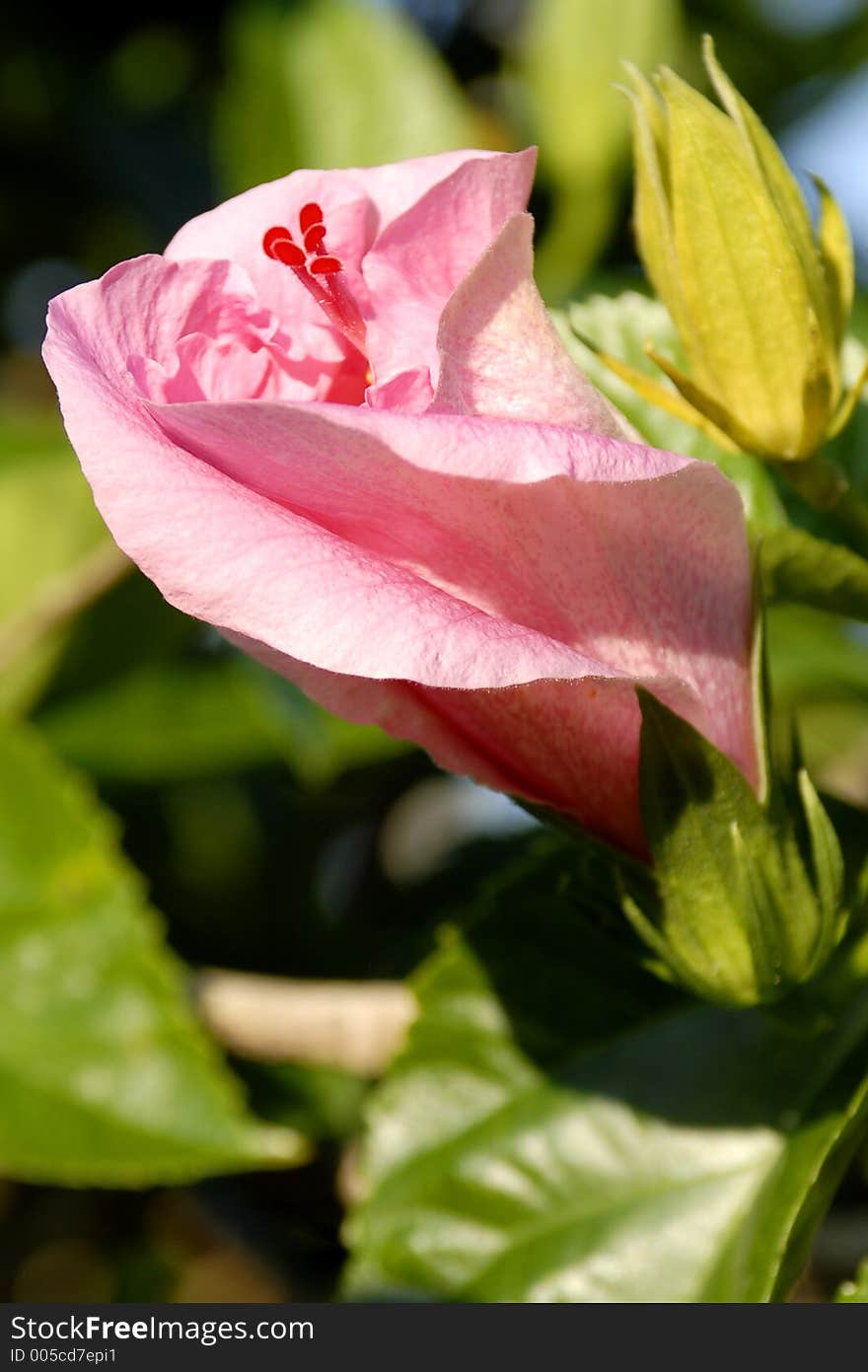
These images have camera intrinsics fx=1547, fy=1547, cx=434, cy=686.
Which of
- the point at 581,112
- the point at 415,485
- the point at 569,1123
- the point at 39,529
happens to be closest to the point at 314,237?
the point at 415,485

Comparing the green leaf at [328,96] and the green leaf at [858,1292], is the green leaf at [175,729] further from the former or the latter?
the green leaf at [858,1292]

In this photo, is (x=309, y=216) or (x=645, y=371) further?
(x=645, y=371)

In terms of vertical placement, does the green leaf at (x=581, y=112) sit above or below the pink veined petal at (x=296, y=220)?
below

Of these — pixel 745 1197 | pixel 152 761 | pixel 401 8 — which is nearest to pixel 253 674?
pixel 152 761

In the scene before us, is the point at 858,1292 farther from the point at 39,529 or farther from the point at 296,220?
the point at 39,529

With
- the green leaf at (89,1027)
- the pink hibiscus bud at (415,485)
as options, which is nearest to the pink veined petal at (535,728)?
the pink hibiscus bud at (415,485)
